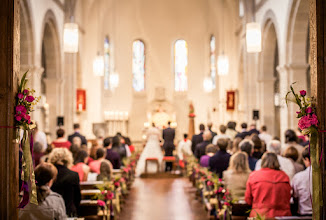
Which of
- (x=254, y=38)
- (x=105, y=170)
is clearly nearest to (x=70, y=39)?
(x=254, y=38)

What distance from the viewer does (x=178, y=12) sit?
23.9 m

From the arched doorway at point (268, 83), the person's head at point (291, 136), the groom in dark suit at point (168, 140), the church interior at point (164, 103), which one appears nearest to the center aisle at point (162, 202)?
the church interior at point (164, 103)

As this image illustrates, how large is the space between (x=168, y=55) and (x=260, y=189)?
62.3ft

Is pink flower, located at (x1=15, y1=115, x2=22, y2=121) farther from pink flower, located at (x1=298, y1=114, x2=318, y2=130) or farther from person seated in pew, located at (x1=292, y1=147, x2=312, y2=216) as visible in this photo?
person seated in pew, located at (x1=292, y1=147, x2=312, y2=216)

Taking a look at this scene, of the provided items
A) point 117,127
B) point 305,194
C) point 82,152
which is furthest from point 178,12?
point 305,194

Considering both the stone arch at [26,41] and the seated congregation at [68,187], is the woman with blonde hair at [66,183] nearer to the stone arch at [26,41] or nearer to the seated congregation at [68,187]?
the seated congregation at [68,187]

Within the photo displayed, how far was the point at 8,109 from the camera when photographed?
3.74 m

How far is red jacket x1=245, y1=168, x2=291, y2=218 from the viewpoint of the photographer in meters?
5.29

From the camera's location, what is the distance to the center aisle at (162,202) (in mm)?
8461

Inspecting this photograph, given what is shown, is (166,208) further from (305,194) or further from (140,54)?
(140,54)

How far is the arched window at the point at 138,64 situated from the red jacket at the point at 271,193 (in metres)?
18.8

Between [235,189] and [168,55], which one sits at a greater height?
[168,55]

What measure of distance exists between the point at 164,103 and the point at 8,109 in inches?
768

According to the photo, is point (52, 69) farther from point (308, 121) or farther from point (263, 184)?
point (308, 121)
